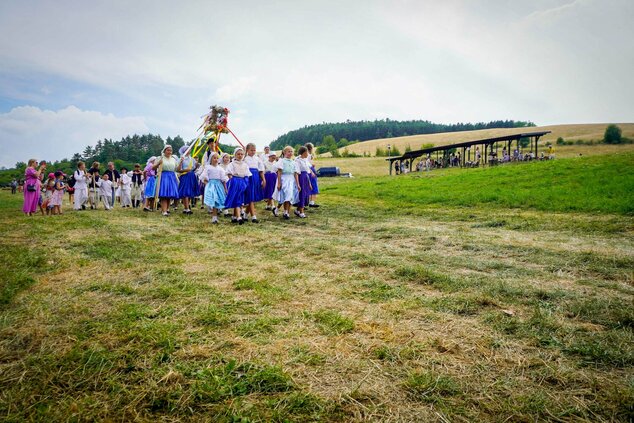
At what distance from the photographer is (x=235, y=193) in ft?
33.4

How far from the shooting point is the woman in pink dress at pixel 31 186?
1238 cm

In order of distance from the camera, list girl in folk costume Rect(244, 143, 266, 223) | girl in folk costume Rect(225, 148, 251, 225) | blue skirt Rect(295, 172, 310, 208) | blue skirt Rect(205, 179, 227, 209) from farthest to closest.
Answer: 1. blue skirt Rect(295, 172, 310, 208)
2. girl in folk costume Rect(244, 143, 266, 223)
3. blue skirt Rect(205, 179, 227, 209)
4. girl in folk costume Rect(225, 148, 251, 225)

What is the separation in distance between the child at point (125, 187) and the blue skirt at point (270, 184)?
762 centimetres

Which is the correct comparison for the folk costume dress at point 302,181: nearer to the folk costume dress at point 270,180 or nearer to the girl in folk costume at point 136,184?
the folk costume dress at point 270,180

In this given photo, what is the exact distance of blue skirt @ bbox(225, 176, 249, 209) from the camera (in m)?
10.2

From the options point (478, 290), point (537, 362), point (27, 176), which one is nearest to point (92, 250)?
point (478, 290)

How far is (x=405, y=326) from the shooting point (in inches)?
120

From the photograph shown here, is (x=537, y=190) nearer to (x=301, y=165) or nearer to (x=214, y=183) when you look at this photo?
(x=301, y=165)

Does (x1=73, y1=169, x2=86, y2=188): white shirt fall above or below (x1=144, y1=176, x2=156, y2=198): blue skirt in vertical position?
above

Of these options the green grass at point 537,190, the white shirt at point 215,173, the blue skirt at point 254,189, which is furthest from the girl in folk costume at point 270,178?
the green grass at point 537,190

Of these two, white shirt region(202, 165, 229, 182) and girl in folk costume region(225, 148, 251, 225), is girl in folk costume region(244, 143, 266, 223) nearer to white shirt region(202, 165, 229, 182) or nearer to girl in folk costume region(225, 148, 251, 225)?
girl in folk costume region(225, 148, 251, 225)

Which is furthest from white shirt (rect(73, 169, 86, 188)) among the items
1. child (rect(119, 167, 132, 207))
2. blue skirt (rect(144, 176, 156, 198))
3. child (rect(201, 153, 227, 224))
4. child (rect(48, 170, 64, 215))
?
child (rect(201, 153, 227, 224))

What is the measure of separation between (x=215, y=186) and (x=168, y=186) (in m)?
2.73

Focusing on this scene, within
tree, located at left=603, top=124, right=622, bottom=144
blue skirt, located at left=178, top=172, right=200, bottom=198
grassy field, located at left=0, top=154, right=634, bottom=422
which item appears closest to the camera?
grassy field, located at left=0, top=154, right=634, bottom=422
